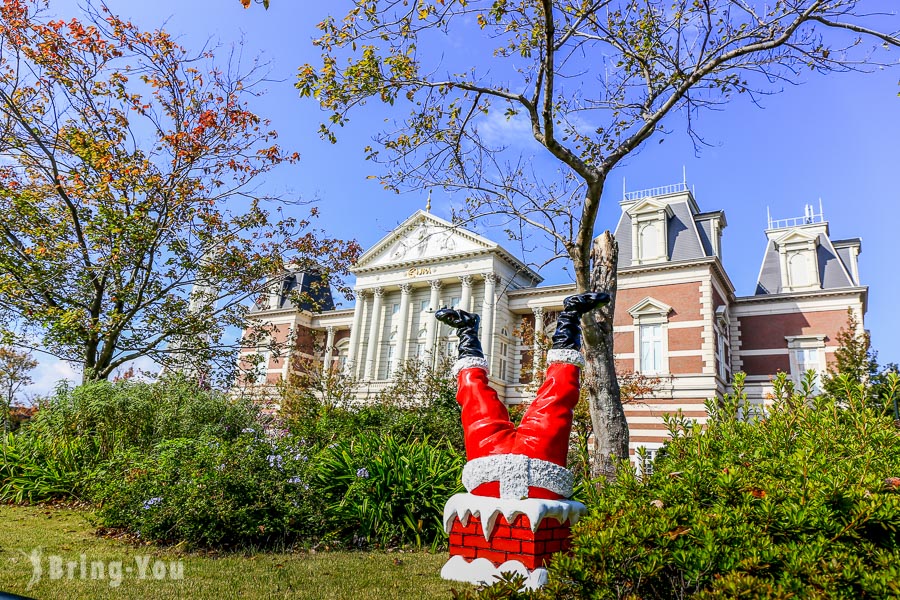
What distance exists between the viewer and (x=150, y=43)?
410 inches

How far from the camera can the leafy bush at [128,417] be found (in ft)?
31.1

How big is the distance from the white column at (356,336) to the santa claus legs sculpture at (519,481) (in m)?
26.9

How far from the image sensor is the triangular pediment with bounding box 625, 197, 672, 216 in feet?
81.5

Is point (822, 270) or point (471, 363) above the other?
point (822, 270)

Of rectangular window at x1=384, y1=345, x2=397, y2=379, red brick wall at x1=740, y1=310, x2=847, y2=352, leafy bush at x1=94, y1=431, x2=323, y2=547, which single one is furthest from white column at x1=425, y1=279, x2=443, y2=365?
leafy bush at x1=94, y1=431, x2=323, y2=547

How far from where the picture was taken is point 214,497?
241 inches

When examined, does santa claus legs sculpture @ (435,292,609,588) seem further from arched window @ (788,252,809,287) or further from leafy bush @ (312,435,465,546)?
arched window @ (788,252,809,287)

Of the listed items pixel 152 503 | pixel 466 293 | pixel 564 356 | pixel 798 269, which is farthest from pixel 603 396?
pixel 466 293

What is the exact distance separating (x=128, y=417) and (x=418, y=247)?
21.4 m

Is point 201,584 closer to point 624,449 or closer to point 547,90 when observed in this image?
point 624,449

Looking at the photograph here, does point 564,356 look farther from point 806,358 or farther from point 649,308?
point 806,358

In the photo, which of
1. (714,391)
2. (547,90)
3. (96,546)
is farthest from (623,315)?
(96,546)

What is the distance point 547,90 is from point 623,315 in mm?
18822

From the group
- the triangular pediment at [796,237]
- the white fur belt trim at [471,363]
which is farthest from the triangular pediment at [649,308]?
the white fur belt trim at [471,363]
